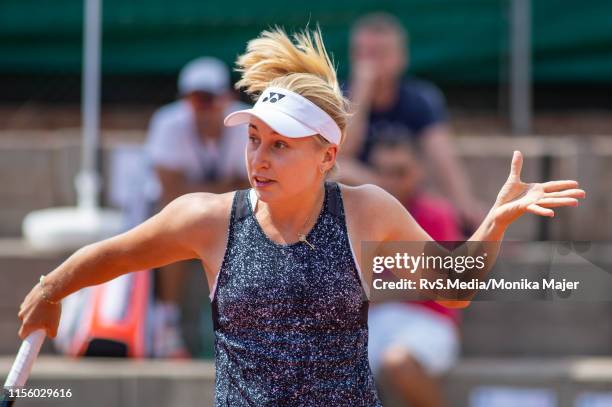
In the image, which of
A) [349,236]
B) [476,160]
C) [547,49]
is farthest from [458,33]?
[349,236]

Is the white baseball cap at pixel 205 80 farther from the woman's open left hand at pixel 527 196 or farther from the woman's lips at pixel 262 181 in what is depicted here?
the woman's open left hand at pixel 527 196

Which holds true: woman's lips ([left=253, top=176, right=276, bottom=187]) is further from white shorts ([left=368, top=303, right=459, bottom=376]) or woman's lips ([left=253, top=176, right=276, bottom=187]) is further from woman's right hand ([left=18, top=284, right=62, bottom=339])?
white shorts ([left=368, top=303, right=459, bottom=376])

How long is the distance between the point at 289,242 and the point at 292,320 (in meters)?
0.20

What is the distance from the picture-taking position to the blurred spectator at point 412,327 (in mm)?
4871

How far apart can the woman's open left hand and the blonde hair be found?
1.53ft

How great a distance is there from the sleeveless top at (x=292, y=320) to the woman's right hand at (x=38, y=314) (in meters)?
0.50

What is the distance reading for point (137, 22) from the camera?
6.48 m

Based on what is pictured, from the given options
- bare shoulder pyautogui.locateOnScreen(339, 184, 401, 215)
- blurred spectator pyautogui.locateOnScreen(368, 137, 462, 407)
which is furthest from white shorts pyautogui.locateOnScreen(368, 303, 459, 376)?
bare shoulder pyautogui.locateOnScreen(339, 184, 401, 215)

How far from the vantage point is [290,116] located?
261cm

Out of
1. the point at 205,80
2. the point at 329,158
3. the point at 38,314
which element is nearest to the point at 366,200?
the point at 329,158

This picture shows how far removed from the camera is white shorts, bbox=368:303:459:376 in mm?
→ 4921

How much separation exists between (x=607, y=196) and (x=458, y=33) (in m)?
1.42

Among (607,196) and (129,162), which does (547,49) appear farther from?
(129,162)

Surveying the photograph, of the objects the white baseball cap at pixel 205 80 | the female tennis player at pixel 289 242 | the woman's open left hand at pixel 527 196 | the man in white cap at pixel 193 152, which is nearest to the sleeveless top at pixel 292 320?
the female tennis player at pixel 289 242
